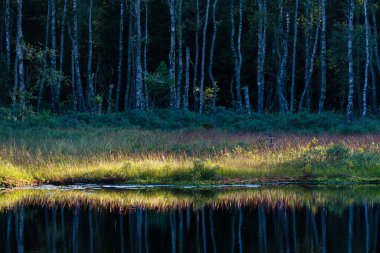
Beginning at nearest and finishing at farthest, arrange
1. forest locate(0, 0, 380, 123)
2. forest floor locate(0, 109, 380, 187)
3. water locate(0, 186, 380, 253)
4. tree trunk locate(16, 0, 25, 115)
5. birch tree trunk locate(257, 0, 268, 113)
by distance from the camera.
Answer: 1. water locate(0, 186, 380, 253)
2. forest floor locate(0, 109, 380, 187)
3. tree trunk locate(16, 0, 25, 115)
4. birch tree trunk locate(257, 0, 268, 113)
5. forest locate(0, 0, 380, 123)

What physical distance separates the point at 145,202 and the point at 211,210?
73.3 inches

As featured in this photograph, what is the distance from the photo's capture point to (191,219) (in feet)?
51.2

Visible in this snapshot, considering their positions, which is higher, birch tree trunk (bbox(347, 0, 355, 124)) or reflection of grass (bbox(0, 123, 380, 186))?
birch tree trunk (bbox(347, 0, 355, 124))

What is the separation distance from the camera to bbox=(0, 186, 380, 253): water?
42.7 feet

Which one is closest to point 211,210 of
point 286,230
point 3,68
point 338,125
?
point 286,230

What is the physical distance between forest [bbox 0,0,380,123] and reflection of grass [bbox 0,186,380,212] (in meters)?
24.2

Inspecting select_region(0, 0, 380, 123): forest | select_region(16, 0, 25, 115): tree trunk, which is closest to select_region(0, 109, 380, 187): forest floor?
select_region(16, 0, 25, 115): tree trunk

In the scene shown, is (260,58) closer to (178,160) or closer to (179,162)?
(178,160)

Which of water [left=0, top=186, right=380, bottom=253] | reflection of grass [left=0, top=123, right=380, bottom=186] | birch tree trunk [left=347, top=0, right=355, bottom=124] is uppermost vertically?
birch tree trunk [left=347, top=0, right=355, bottom=124]

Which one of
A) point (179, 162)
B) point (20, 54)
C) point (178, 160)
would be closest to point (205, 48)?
point (20, 54)

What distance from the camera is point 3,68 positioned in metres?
46.8

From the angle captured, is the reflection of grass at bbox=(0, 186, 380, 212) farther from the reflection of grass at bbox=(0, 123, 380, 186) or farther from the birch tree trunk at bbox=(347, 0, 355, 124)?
the birch tree trunk at bbox=(347, 0, 355, 124)

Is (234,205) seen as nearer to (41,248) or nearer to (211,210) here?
(211,210)

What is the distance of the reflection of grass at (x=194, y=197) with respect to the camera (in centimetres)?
1720
